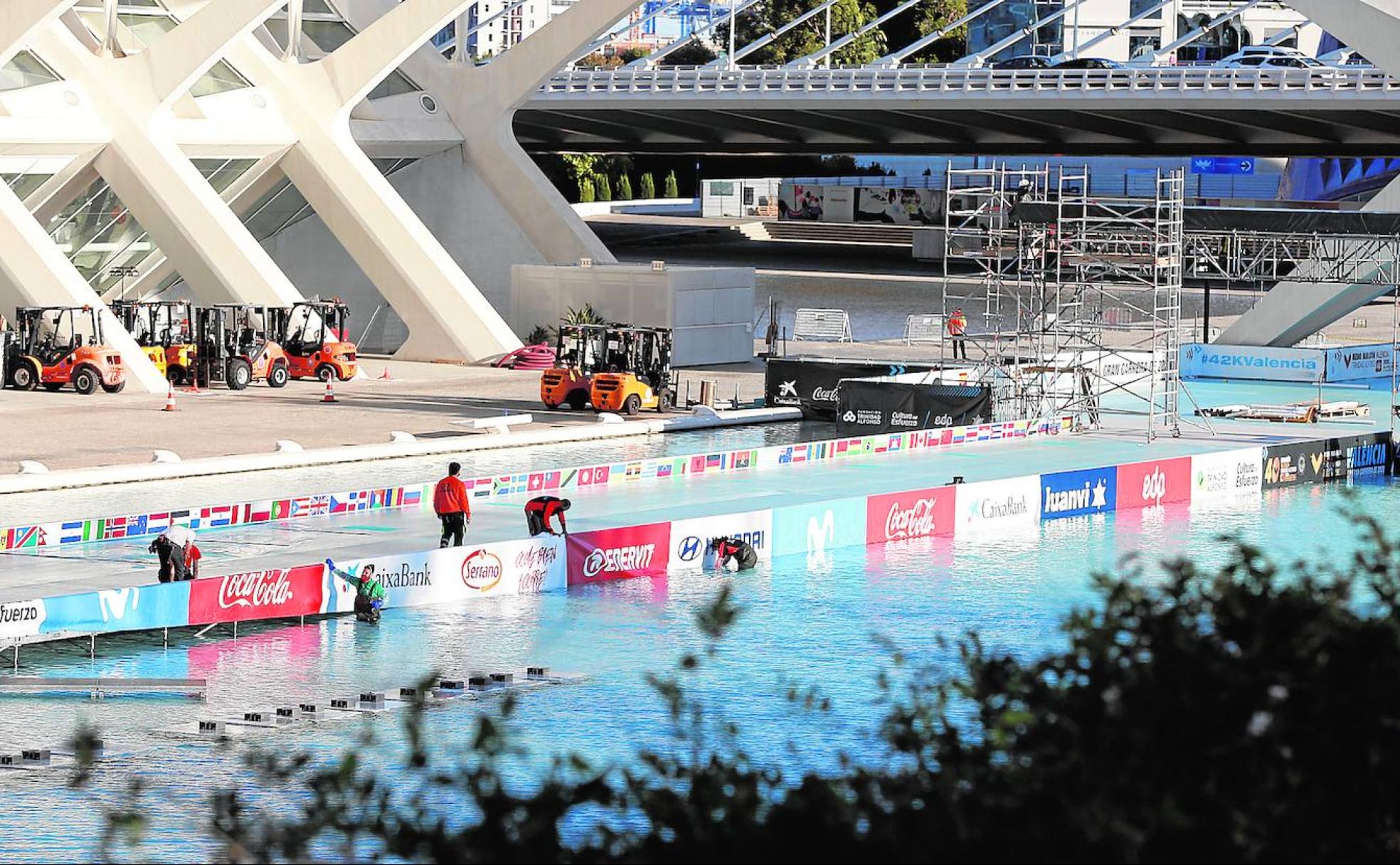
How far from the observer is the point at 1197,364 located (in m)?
51.0

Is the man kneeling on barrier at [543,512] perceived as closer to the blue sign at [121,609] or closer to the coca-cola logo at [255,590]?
the coca-cola logo at [255,590]

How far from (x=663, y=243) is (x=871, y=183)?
18.4 m

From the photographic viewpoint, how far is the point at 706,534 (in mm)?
25969

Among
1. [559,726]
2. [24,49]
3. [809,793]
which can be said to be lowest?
[559,726]

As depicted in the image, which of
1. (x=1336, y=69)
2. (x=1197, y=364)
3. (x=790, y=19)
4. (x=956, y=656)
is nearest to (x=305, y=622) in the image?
(x=956, y=656)

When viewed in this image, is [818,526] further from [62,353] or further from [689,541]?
[62,353]

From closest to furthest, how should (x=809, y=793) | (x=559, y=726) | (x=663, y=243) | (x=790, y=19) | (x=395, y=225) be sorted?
(x=809, y=793) → (x=559, y=726) → (x=395, y=225) → (x=663, y=243) → (x=790, y=19)

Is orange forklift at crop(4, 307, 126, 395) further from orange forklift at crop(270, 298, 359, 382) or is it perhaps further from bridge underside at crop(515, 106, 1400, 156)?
bridge underside at crop(515, 106, 1400, 156)

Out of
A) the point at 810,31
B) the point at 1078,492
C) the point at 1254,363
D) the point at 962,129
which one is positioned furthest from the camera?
the point at 810,31

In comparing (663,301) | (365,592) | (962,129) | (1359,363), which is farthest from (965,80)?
(365,592)

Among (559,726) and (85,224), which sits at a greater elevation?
(85,224)

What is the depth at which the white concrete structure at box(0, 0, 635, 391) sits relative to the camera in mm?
44375

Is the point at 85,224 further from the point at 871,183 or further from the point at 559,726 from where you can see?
the point at 871,183

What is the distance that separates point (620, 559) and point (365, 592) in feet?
12.1
